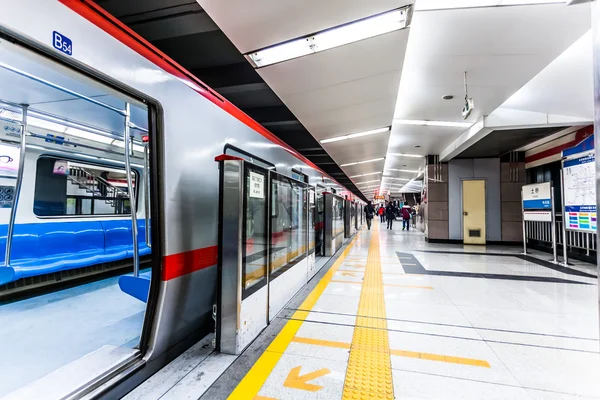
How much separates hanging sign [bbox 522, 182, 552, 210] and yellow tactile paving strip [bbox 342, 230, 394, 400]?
17.8 feet

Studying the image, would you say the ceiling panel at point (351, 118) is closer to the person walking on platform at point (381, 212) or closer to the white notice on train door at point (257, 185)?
the white notice on train door at point (257, 185)

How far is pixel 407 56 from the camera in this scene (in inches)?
154

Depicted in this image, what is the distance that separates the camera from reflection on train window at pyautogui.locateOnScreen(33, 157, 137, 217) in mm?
4234

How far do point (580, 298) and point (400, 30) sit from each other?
4.13 meters

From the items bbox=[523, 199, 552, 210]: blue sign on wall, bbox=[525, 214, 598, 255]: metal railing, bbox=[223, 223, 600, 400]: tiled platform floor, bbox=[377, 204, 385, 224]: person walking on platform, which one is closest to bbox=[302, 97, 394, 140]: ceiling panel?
bbox=[223, 223, 600, 400]: tiled platform floor

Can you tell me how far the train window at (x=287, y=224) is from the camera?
3.29m

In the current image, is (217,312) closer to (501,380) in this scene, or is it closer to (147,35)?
(501,380)

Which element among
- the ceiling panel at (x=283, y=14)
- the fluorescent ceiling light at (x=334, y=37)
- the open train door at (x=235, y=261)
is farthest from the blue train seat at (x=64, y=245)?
the fluorescent ceiling light at (x=334, y=37)

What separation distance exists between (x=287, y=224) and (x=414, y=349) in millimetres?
2121

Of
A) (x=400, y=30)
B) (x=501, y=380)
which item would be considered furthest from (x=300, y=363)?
(x=400, y=30)

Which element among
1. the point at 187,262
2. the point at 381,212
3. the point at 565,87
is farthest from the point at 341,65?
the point at 381,212

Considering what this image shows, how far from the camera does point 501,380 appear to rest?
198cm

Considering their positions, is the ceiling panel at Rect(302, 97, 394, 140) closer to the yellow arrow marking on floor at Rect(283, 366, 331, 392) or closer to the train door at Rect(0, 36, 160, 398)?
the train door at Rect(0, 36, 160, 398)

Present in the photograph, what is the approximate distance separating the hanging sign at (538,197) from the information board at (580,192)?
15.8 inches
